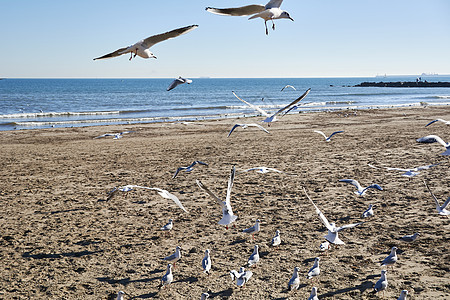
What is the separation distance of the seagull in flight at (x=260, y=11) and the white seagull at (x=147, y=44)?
38cm

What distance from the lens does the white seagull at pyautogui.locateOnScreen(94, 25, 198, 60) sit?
4199 millimetres

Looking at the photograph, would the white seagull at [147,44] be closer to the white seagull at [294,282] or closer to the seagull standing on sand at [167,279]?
the seagull standing on sand at [167,279]

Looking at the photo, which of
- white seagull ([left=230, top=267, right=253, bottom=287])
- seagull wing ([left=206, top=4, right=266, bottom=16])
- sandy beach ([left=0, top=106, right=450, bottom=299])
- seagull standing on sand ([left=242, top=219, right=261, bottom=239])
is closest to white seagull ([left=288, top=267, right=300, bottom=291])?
sandy beach ([left=0, top=106, right=450, bottom=299])

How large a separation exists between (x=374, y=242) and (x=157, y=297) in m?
→ 3.64

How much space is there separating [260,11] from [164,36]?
1076mm

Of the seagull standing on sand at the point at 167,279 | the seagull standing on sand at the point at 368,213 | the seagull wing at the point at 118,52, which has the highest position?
the seagull wing at the point at 118,52

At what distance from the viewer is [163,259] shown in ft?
20.3

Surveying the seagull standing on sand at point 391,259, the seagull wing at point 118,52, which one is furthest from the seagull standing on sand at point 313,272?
the seagull wing at point 118,52

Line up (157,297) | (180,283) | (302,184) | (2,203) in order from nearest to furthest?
(157,297)
(180,283)
(2,203)
(302,184)

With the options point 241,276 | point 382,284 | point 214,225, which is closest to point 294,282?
point 241,276

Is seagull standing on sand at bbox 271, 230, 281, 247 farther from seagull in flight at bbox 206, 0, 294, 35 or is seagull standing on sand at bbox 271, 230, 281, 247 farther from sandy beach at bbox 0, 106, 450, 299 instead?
seagull in flight at bbox 206, 0, 294, 35

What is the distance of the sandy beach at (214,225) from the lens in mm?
5426

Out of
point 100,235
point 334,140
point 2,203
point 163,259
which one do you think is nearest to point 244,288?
point 163,259

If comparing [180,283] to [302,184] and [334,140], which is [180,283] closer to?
[302,184]
